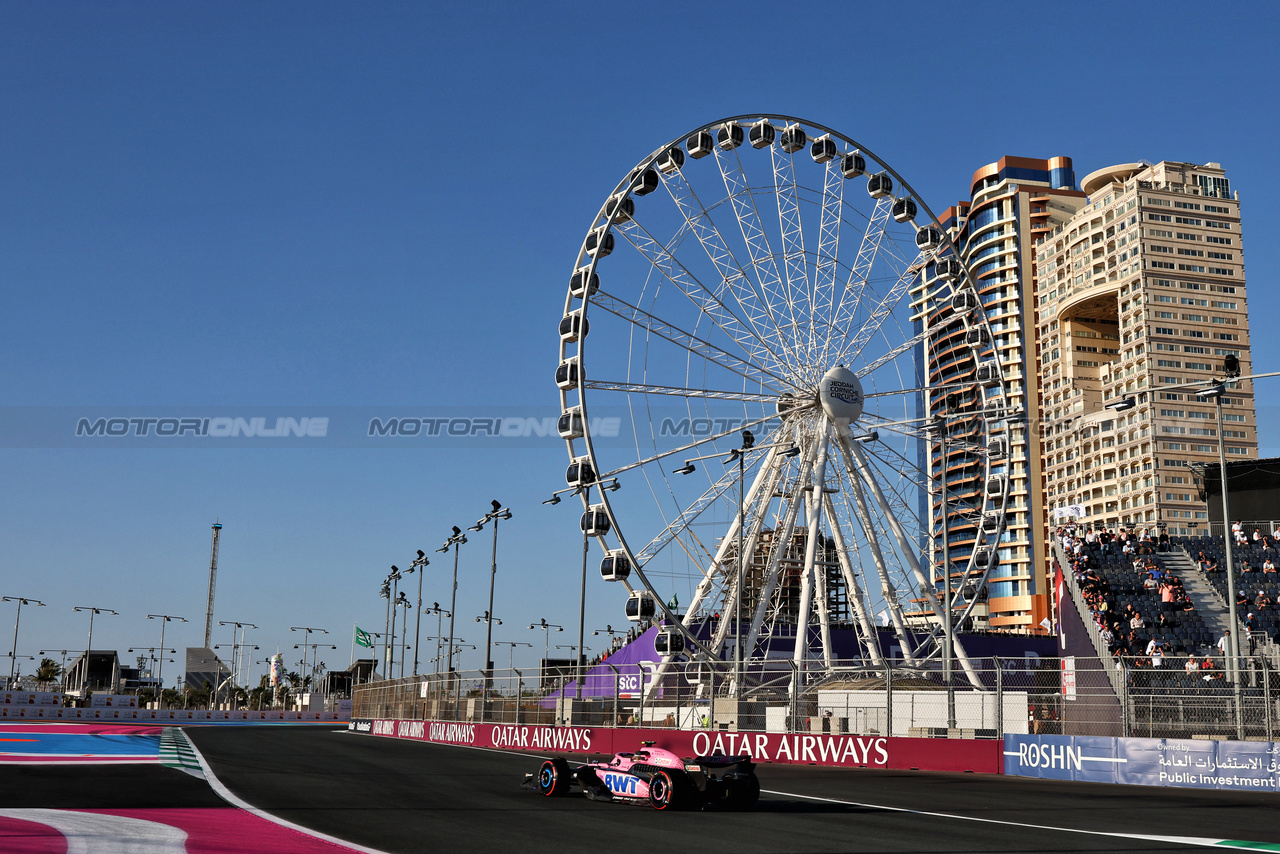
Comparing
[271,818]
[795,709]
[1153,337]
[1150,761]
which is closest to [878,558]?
[795,709]

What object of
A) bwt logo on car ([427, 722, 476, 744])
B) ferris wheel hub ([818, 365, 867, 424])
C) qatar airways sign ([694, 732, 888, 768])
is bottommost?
bwt logo on car ([427, 722, 476, 744])

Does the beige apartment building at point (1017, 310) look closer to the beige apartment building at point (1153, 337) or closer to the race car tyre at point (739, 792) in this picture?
the beige apartment building at point (1153, 337)

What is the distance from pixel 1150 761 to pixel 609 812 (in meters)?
11.9

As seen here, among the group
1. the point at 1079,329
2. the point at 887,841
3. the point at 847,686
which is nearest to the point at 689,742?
the point at 847,686

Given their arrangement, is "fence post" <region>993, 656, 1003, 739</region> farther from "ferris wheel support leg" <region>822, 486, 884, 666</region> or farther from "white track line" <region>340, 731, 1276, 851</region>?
"ferris wheel support leg" <region>822, 486, 884, 666</region>

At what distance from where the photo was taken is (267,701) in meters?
146

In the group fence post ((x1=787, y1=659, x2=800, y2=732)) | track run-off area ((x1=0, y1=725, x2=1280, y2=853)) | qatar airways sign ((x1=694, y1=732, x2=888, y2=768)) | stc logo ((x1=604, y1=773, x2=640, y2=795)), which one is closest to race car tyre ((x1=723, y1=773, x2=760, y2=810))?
track run-off area ((x1=0, y1=725, x2=1280, y2=853))

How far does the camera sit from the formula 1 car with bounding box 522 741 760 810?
16.3 metres

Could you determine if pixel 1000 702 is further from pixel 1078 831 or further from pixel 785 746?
pixel 1078 831

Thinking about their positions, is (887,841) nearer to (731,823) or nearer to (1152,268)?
(731,823)

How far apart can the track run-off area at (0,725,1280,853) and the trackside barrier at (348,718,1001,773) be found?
1.24 metres

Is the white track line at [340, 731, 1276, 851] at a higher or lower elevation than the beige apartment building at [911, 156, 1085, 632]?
lower

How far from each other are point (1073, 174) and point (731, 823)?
15024 cm

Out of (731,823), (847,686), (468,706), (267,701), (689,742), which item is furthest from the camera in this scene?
(267,701)
